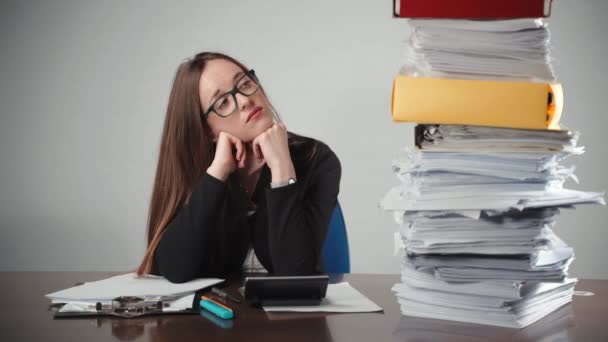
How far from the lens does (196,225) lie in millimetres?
1862

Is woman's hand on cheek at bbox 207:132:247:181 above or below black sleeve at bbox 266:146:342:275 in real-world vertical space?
above

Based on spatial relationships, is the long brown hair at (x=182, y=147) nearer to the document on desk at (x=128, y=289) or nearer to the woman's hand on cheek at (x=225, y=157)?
the woman's hand on cheek at (x=225, y=157)

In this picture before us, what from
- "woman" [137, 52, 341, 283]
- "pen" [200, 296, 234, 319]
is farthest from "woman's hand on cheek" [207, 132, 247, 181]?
"pen" [200, 296, 234, 319]

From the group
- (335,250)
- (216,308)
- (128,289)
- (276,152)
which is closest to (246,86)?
(276,152)

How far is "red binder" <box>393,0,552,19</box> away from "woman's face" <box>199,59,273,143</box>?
93 cm

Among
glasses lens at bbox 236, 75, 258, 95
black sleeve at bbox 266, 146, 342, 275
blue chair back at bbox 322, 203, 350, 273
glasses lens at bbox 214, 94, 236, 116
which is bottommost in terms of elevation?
blue chair back at bbox 322, 203, 350, 273

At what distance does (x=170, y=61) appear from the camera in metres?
3.66

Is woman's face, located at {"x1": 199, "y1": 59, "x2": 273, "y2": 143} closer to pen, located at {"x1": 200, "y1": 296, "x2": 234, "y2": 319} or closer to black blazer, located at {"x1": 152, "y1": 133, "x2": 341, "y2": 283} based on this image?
black blazer, located at {"x1": 152, "y1": 133, "x2": 341, "y2": 283}

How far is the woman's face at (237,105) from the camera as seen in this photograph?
200 cm

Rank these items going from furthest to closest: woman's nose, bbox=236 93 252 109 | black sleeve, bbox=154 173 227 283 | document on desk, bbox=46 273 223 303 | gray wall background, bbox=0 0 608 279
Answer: gray wall background, bbox=0 0 608 279 → woman's nose, bbox=236 93 252 109 → black sleeve, bbox=154 173 227 283 → document on desk, bbox=46 273 223 303

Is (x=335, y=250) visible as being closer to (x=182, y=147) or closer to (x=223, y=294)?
(x=182, y=147)

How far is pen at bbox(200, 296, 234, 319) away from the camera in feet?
4.00

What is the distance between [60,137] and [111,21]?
0.69 meters

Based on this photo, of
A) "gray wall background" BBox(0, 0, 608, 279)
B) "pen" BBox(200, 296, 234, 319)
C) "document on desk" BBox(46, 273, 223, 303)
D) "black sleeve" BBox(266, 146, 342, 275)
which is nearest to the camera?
"pen" BBox(200, 296, 234, 319)
